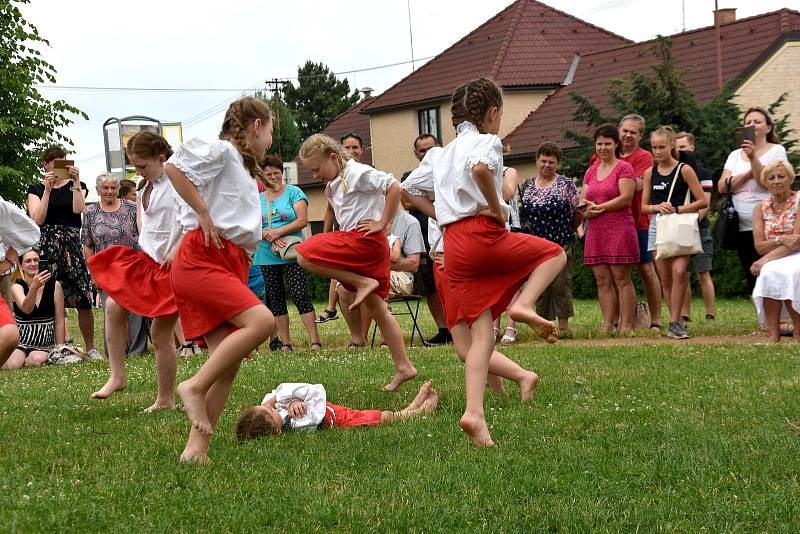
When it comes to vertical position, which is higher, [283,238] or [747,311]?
[283,238]

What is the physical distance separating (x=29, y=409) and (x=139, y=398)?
814mm

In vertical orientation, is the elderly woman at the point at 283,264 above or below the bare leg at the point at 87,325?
above

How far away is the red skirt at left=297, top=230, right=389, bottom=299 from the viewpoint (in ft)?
27.5

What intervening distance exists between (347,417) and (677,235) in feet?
19.5

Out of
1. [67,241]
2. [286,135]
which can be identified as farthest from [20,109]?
[286,135]

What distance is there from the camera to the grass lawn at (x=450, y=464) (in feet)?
13.8

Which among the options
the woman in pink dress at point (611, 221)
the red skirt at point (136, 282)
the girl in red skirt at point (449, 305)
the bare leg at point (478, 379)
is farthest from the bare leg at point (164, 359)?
the woman in pink dress at point (611, 221)

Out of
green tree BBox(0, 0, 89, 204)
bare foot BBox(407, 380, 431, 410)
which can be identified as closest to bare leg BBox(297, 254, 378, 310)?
bare foot BBox(407, 380, 431, 410)

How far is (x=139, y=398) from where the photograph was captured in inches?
310

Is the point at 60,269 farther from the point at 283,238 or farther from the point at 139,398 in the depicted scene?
the point at 139,398

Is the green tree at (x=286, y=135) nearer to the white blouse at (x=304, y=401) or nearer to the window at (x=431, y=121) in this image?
the window at (x=431, y=121)

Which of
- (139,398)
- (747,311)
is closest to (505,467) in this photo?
(139,398)

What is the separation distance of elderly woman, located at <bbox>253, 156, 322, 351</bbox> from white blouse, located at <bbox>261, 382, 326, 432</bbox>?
5.67m

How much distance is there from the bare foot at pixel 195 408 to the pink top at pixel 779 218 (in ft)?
24.3
